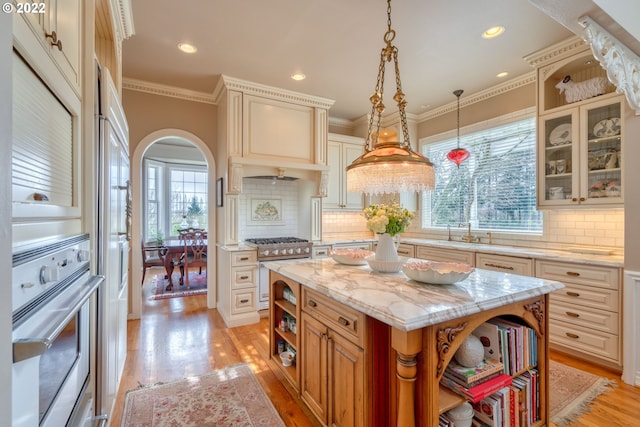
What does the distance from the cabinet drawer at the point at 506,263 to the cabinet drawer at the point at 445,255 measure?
109 mm

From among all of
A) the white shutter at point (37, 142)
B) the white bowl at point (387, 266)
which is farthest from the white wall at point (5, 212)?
the white bowl at point (387, 266)

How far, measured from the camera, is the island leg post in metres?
1.28

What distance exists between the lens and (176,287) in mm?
5395

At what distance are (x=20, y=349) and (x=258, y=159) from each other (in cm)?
331

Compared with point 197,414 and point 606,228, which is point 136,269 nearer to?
point 197,414

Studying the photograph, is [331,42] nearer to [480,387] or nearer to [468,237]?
[480,387]

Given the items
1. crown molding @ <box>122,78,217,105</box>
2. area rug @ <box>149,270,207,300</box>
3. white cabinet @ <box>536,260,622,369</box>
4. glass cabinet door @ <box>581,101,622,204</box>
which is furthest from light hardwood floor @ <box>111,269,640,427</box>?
crown molding @ <box>122,78,217,105</box>

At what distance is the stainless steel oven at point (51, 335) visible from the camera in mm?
665

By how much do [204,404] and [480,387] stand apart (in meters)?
1.79

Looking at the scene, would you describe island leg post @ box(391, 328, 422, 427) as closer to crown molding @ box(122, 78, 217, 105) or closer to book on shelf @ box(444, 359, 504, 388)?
book on shelf @ box(444, 359, 504, 388)

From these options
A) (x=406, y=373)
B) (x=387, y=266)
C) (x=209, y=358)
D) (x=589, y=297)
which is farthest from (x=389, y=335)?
(x=589, y=297)

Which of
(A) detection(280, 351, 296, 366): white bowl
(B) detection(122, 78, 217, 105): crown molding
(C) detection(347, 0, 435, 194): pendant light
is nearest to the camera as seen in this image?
(C) detection(347, 0, 435, 194): pendant light

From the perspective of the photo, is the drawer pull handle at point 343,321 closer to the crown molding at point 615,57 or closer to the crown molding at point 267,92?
the crown molding at point 615,57

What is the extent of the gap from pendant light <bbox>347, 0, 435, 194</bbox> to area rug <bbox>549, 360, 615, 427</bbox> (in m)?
1.74
